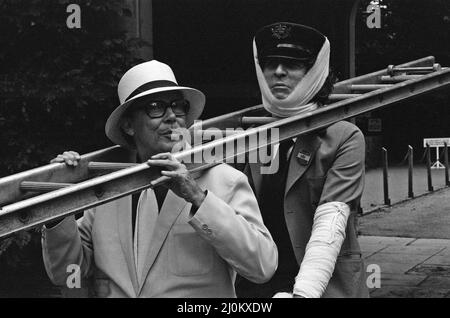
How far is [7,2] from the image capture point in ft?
19.9

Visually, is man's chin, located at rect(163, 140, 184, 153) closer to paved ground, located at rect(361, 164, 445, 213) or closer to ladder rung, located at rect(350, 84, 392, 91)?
ladder rung, located at rect(350, 84, 392, 91)

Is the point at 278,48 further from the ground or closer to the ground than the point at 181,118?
further from the ground

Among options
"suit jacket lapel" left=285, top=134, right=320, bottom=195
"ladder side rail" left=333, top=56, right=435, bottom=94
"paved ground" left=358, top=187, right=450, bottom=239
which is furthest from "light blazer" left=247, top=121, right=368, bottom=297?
"paved ground" left=358, top=187, right=450, bottom=239

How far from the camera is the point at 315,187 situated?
3018mm

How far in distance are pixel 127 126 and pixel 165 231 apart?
46 centimetres

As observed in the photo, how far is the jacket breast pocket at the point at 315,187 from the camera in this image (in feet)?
9.83

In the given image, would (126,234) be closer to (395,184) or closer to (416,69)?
(416,69)

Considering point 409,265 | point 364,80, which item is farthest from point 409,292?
point 364,80

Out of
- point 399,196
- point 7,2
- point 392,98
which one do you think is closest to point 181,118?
point 392,98

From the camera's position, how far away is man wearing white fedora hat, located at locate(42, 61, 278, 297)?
2418mm

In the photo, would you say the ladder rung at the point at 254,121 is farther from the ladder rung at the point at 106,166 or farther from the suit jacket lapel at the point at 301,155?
the ladder rung at the point at 106,166

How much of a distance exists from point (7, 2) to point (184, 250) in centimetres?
397

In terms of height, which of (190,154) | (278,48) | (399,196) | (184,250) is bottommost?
(399,196)
